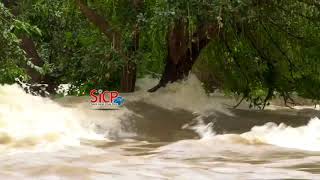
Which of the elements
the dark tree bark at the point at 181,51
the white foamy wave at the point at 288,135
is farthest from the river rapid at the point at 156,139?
the dark tree bark at the point at 181,51

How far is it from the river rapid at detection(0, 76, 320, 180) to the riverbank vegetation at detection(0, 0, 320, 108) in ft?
2.01

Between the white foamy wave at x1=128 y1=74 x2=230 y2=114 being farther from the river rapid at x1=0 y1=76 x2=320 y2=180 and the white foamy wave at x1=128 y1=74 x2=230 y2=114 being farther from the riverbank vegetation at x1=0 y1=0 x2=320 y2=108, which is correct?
the riverbank vegetation at x1=0 y1=0 x2=320 y2=108

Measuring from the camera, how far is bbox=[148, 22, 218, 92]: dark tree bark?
37.6 feet

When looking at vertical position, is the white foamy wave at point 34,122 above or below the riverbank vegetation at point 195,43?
below

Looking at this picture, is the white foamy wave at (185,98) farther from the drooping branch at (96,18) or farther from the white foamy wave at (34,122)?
the white foamy wave at (34,122)

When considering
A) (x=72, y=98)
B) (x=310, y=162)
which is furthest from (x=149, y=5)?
(x=310, y=162)

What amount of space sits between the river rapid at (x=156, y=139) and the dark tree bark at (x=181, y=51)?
0.89 feet

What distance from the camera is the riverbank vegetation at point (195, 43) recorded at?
9797mm

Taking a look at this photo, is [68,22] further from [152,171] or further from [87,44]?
[152,171]

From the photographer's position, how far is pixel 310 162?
659cm
